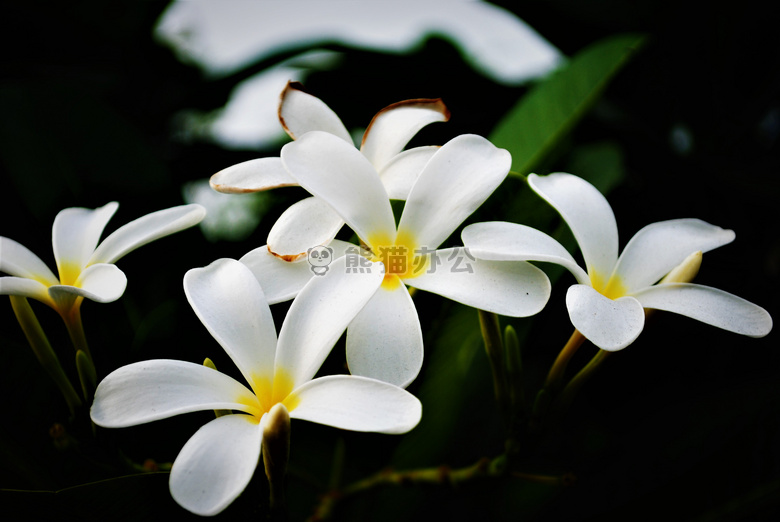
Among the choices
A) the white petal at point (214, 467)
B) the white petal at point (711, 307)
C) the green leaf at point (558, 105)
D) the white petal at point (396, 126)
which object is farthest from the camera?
the green leaf at point (558, 105)

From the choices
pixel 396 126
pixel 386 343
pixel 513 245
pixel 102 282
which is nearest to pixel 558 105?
pixel 396 126

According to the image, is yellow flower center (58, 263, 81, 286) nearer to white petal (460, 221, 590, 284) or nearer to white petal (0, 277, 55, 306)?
white petal (0, 277, 55, 306)

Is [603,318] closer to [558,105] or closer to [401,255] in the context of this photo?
[401,255]

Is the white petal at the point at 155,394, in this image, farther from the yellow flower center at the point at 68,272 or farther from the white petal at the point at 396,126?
the white petal at the point at 396,126

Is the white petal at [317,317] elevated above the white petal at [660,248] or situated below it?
below

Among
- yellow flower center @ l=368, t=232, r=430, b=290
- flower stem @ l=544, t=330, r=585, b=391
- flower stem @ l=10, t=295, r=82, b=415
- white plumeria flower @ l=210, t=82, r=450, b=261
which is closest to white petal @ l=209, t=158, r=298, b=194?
white plumeria flower @ l=210, t=82, r=450, b=261

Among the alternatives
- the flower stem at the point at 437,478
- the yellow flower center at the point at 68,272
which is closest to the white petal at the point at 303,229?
the yellow flower center at the point at 68,272

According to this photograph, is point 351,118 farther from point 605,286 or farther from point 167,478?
point 167,478
